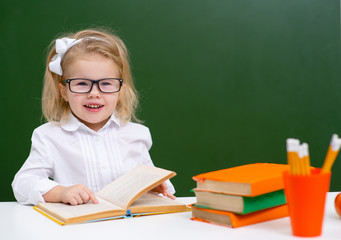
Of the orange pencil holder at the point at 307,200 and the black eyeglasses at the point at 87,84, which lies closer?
the orange pencil holder at the point at 307,200

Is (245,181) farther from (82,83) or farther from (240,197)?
(82,83)

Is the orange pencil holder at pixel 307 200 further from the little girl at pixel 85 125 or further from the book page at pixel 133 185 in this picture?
the little girl at pixel 85 125

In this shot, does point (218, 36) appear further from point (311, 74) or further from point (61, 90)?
point (61, 90)

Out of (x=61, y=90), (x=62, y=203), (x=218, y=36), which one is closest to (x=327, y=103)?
(x=218, y=36)

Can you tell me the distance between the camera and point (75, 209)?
1078mm

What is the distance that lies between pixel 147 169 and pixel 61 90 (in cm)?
66

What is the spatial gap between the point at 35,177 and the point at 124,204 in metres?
0.48

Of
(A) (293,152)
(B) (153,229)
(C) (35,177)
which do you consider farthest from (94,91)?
(A) (293,152)

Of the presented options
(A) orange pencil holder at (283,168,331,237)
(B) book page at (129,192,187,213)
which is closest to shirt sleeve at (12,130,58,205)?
(B) book page at (129,192,187,213)

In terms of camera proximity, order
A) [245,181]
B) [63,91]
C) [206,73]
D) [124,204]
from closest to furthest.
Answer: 1. [245,181]
2. [124,204]
3. [63,91]
4. [206,73]

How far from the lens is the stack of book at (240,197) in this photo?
0.88 m

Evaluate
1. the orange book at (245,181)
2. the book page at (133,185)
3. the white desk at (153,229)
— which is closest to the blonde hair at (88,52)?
the book page at (133,185)

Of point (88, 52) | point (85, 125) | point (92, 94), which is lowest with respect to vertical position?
point (85, 125)

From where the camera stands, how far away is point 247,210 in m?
0.88
